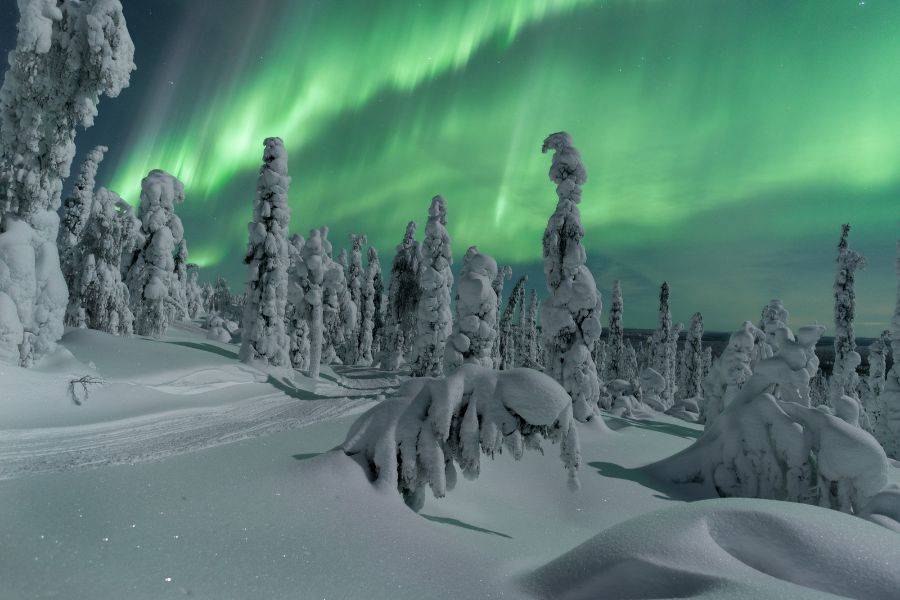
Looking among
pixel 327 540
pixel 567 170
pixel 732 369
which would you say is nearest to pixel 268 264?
pixel 567 170

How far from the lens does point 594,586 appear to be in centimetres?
346

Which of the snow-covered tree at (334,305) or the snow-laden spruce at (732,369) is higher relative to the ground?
the snow-covered tree at (334,305)

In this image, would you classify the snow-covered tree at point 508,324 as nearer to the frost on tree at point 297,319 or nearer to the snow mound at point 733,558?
the frost on tree at point 297,319

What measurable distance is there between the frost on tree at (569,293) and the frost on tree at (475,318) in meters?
2.04

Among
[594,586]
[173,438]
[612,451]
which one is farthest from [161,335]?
[594,586]

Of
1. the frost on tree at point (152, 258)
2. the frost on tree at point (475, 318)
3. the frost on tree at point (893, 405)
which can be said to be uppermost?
the frost on tree at point (152, 258)

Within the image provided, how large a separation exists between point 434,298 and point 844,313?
2340 cm

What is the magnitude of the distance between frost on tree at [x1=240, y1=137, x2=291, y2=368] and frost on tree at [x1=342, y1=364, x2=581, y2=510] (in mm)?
16349

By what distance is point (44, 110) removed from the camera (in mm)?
10883

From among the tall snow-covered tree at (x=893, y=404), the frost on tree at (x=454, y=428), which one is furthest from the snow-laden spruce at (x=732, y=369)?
the frost on tree at (x=454, y=428)

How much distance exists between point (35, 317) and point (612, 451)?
14.6 m

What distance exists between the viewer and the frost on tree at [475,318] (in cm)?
1730

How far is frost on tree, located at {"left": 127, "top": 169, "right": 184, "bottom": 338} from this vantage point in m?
24.9

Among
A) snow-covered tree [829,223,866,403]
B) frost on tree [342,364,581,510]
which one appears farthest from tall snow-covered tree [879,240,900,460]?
frost on tree [342,364,581,510]
